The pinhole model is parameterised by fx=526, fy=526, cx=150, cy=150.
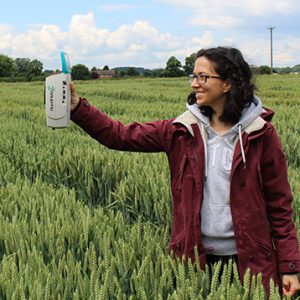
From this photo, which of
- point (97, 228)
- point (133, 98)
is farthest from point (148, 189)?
point (133, 98)

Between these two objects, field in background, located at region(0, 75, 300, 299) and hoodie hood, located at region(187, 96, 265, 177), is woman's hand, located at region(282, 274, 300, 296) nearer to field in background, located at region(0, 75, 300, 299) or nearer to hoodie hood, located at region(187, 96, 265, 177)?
field in background, located at region(0, 75, 300, 299)

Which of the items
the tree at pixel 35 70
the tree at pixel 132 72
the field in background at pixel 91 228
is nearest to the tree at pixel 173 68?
the tree at pixel 132 72

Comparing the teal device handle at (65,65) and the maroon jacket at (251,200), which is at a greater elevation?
the teal device handle at (65,65)

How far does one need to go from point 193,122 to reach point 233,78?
23 centimetres

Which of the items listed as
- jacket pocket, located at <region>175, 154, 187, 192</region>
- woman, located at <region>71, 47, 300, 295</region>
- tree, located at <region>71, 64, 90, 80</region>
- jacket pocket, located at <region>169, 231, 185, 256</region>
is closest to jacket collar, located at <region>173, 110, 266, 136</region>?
woman, located at <region>71, 47, 300, 295</region>

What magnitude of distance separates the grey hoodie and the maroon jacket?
0.04m

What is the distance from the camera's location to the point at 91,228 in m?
2.41

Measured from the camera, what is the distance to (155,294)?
1661 mm

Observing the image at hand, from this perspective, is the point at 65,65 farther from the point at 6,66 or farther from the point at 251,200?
the point at 6,66

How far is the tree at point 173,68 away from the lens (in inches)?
2630

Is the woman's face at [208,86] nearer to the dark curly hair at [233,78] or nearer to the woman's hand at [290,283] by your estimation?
the dark curly hair at [233,78]

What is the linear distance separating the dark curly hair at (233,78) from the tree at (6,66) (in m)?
91.0

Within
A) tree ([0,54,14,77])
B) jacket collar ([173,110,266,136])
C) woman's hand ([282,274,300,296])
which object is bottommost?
woman's hand ([282,274,300,296])

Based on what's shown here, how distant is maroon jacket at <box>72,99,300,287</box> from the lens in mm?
2012
